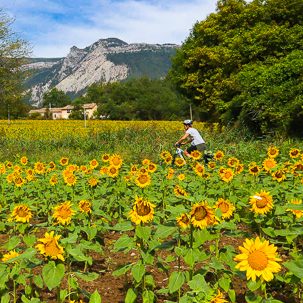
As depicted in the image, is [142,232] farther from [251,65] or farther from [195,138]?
[251,65]

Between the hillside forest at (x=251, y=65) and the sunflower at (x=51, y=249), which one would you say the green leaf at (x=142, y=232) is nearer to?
the sunflower at (x=51, y=249)

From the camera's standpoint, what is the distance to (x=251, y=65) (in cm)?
1305

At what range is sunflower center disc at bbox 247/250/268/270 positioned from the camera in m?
1.29

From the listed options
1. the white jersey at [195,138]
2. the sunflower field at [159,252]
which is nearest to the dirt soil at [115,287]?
the sunflower field at [159,252]

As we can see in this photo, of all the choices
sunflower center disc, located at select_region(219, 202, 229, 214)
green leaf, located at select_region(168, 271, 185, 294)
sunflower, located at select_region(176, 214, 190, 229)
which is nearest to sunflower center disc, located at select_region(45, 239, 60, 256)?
green leaf, located at select_region(168, 271, 185, 294)

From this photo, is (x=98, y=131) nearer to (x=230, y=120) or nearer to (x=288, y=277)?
(x=230, y=120)

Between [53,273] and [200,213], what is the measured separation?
2.71ft

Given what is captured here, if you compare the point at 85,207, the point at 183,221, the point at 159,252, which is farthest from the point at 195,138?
the point at 183,221

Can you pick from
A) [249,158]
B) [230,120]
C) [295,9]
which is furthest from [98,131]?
[295,9]

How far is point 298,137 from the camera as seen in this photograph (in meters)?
9.23

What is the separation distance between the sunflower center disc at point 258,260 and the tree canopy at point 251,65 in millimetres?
8528

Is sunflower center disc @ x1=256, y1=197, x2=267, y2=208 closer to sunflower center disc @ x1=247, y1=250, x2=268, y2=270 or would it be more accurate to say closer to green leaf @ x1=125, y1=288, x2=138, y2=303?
sunflower center disc @ x1=247, y1=250, x2=268, y2=270

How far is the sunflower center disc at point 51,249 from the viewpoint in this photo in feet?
4.78

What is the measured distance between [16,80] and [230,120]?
42.6 ft
